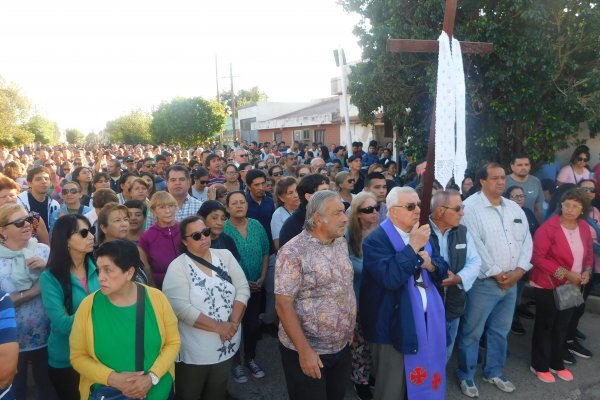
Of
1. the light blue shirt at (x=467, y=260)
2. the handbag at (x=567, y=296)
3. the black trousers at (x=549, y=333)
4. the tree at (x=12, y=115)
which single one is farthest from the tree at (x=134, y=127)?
the handbag at (x=567, y=296)

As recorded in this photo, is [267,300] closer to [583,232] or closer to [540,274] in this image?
[540,274]

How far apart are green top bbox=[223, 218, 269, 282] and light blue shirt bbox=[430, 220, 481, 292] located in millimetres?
1736

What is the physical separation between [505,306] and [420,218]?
1664 mm

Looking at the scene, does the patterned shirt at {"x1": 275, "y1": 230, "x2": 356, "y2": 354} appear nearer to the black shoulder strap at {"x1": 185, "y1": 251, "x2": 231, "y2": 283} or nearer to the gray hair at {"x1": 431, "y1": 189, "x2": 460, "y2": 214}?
the black shoulder strap at {"x1": 185, "y1": 251, "x2": 231, "y2": 283}

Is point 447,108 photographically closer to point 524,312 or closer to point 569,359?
point 569,359

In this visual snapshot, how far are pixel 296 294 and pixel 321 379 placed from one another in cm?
→ 57

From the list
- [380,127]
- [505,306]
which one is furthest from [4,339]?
[380,127]

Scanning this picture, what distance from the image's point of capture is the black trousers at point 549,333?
4.19 m

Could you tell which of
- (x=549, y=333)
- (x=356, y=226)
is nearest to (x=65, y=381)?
(x=356, y=226)

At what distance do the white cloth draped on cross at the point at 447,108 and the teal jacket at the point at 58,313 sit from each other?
2.67m

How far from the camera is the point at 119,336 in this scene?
2580mm

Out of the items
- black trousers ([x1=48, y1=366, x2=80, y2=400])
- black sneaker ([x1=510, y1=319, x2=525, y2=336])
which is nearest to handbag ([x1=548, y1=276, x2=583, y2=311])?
black sneaker ([x1=510, y1=319, x2=525, y2=336])

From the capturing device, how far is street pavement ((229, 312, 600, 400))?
12.8ft

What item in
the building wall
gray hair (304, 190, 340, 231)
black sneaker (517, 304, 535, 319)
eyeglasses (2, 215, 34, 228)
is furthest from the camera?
the building wall
